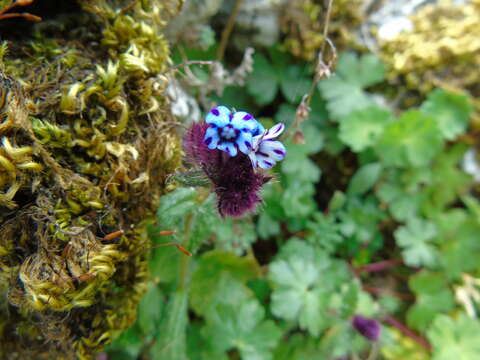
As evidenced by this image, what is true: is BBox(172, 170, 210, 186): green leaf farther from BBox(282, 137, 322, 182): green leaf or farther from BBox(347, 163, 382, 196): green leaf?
BBox(347, 163, 382, 196): green leaf

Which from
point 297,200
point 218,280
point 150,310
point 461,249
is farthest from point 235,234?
point 461,249

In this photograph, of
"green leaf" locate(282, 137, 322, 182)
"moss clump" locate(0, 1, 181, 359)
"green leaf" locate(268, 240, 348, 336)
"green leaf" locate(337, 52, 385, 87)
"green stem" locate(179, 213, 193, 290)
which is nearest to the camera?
"moss clump" locate(0, 1, 181, 359)

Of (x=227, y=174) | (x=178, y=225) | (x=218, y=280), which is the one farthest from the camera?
(x=218, y=280)

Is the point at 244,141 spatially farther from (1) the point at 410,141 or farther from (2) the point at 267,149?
(1) the point at 410,141

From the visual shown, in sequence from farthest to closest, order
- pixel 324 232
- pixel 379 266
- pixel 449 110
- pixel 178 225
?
pixel 379 266 < pixel 449 110 < pixel 324 232 < pixel 178 225

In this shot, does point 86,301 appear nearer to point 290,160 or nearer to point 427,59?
point 290,160

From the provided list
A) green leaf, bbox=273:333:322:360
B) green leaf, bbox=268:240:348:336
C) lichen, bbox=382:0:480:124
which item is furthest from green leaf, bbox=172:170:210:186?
lichen, bbox=382:0:480:124

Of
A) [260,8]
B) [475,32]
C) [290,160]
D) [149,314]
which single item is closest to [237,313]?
[149,314]

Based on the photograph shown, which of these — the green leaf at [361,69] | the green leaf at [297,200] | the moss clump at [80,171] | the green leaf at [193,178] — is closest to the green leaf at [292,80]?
the green leaf at [361,69]
